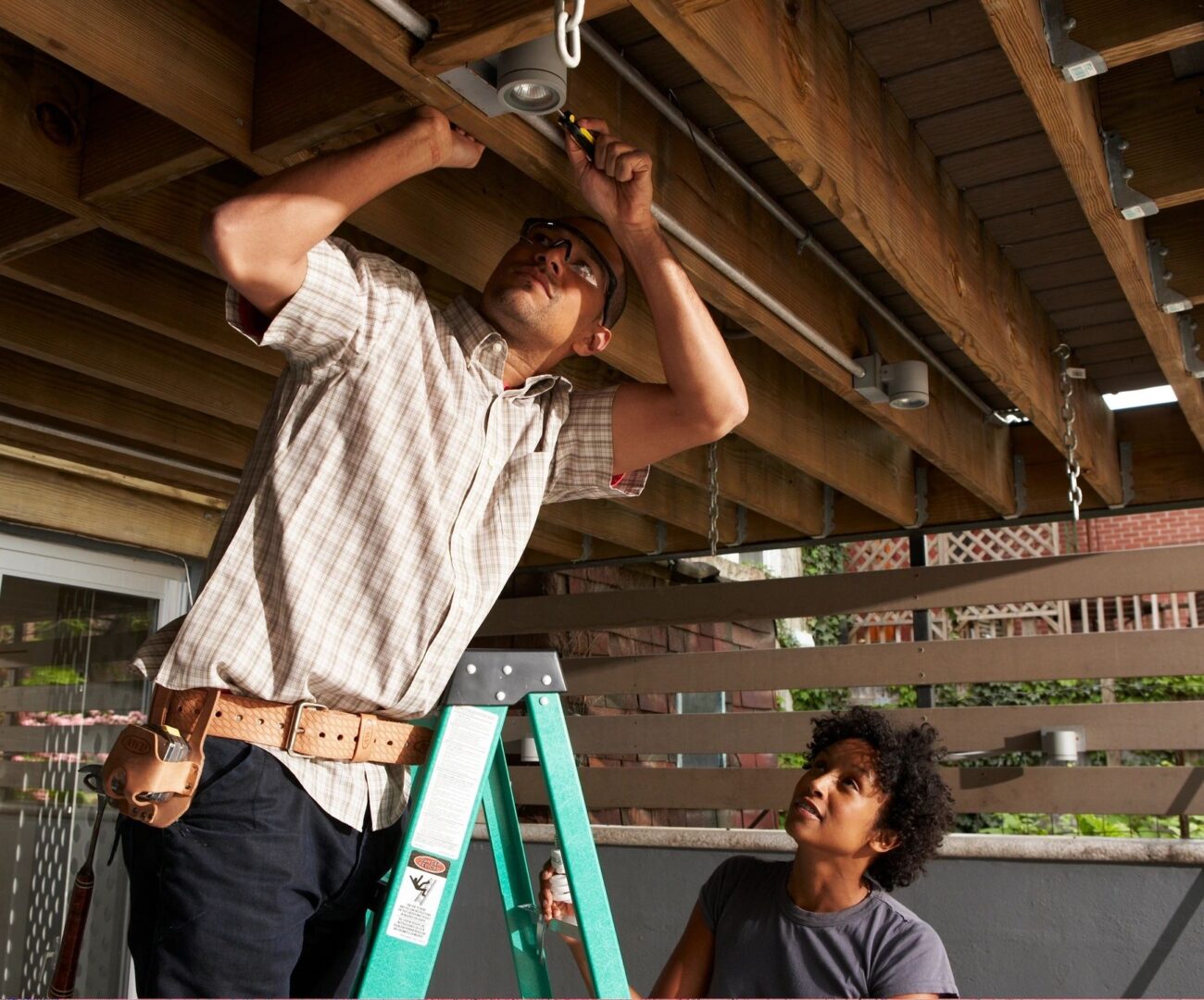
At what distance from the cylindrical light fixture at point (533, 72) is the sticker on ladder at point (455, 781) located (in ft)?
2.84

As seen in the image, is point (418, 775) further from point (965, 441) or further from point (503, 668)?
point (965, 441)

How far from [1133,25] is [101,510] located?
140 inches

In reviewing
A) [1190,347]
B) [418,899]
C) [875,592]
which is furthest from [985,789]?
[418,899]

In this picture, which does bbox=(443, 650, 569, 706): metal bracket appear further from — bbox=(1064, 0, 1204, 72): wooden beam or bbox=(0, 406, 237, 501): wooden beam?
bbox=(0, 406, 237, 501): wooden beam

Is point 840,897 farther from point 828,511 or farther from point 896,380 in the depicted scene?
point 828,511

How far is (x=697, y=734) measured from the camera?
4.70 metres

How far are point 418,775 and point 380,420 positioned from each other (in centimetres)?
50

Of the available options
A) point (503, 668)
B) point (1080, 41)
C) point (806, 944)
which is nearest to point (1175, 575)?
point (806, 944)

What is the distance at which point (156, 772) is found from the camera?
142 cm

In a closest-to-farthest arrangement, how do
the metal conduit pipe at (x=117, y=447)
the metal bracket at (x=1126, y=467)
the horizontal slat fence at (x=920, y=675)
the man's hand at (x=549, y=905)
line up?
1. the man's hand at (x=549, y=905)
2. the metal conduit pipe at (x=117, y=447)
3. the horizontal slat fence at (x=920, y=675)
4. the metal bracket at (x=1126, y=467)

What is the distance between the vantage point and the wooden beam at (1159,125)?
2355 millimetres

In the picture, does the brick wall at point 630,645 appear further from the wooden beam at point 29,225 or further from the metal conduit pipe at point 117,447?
the wooden beam at point 29,225

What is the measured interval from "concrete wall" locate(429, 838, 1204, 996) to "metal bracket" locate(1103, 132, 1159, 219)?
87.1 inches

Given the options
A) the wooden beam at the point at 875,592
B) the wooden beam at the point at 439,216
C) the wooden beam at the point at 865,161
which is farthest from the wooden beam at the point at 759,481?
the wooden beam at the point at 865,161
